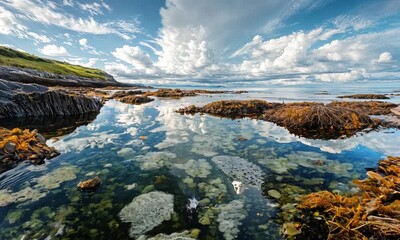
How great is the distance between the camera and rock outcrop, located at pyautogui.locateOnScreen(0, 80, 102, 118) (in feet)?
48.7

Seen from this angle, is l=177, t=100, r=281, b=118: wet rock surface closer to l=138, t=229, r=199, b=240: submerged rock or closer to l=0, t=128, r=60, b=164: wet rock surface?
l=0, t=128, r=60, b=164: wet rock surface

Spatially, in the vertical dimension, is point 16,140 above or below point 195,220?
above

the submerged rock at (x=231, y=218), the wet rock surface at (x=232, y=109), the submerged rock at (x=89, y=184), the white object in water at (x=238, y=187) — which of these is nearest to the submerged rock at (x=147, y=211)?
the submerged rock at (x=231, y=218)

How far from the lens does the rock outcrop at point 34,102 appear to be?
14852mm

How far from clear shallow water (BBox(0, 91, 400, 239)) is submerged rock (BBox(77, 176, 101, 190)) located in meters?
0.17

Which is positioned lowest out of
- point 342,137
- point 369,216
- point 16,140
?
point 342,137

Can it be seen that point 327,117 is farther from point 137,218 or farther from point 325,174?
point 137,218

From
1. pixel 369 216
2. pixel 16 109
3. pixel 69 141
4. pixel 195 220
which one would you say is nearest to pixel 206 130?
pixel 69 141

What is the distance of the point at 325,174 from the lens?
21.1 ft

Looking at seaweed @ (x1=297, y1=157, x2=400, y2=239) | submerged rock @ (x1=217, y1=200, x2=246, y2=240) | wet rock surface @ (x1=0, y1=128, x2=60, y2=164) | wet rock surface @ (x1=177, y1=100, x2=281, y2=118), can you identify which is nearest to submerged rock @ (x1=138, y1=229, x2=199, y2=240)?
submerged rock @ (x1=217, y1=200, x2=246, y2=240)

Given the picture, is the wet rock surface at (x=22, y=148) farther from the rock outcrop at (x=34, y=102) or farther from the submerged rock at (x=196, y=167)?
the rock outcrop at (x=34, y=102)

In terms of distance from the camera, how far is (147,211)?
4.66 meters

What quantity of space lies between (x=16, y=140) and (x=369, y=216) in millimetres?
10747

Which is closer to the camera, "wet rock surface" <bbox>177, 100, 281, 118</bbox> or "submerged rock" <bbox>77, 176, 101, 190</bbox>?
"submerged rock" <bbox>77, 176, 101, 190</bbox>
